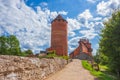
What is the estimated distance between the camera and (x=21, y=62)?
1027cm

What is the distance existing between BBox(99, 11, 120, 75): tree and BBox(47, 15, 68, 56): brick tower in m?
65.6

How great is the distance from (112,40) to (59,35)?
231 ft

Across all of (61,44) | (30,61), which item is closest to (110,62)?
(30,61)

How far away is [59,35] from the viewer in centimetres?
9550

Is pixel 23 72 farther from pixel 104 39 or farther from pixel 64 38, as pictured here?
pixel 64 38

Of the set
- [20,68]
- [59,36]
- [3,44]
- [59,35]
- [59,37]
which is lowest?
[20,68]

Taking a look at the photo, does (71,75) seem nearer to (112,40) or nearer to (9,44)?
(112,40)

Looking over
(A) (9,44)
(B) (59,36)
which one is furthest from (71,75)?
(B) (59,36)

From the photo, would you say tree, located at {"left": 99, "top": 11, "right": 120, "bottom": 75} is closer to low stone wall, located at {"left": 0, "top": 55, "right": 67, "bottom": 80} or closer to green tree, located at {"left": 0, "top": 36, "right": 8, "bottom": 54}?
low stone wall, located at {"left": 0, "top": 55, "right": 67, "bottom": 80}

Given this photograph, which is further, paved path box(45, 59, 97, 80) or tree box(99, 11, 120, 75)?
tree box(99, 11, 120, 75)

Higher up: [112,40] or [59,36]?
[59,36]

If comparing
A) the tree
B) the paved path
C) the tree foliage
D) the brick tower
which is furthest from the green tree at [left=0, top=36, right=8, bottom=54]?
the paved path

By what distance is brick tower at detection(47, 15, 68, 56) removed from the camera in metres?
93.9

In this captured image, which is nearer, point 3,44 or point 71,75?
point 71,75
